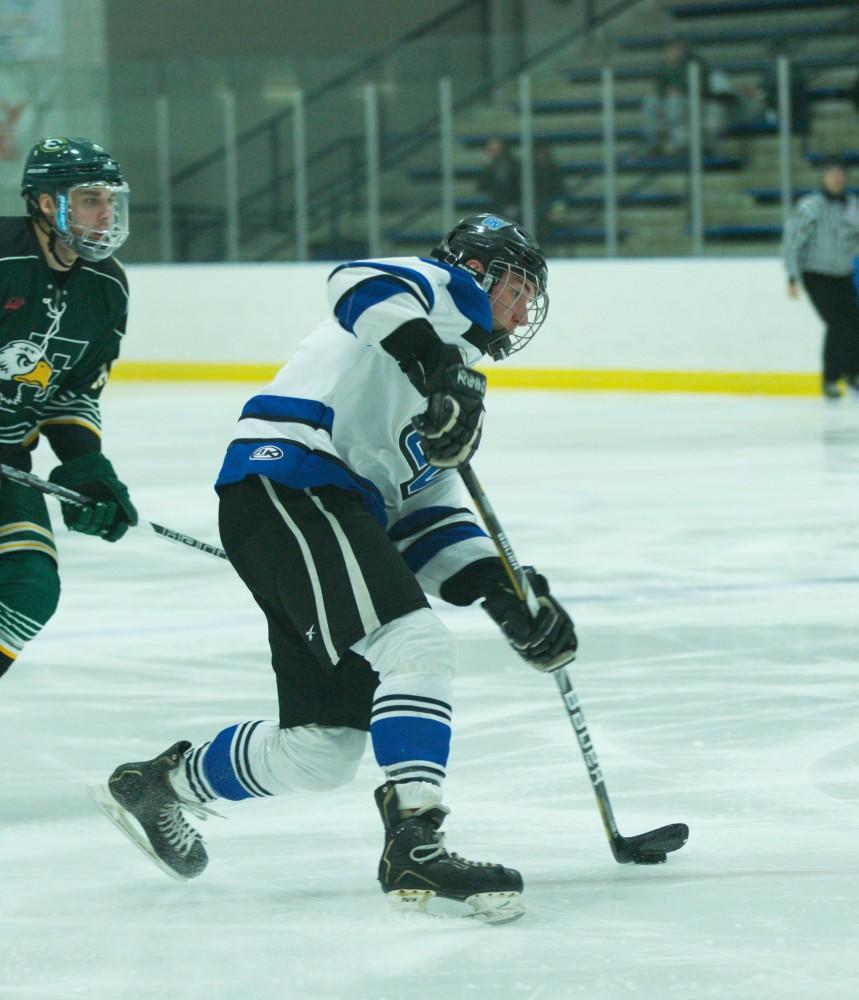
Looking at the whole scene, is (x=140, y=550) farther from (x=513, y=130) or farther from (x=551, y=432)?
(x=513, y=130)

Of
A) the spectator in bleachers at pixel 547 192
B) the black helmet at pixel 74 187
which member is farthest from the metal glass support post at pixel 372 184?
the black helmet at pixel 74 187

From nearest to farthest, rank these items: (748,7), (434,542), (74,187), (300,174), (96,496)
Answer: (434,542) < (74,187) < (96,496) < (300,174) < (748,7)

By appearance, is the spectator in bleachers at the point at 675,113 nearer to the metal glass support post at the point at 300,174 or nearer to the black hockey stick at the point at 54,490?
the metal glass support post at the point at 300,174

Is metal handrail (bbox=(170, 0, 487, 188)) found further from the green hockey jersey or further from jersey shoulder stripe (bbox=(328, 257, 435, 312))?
jersey shoulder stripe (bbox=(328, 257, 435, 312))

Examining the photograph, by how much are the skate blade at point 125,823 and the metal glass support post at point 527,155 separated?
9.45 metres

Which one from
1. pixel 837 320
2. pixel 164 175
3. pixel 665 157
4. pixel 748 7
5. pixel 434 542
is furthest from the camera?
pixel 748 7

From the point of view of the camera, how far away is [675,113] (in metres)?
11.7

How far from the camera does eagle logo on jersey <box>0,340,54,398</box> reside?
3.05 meters

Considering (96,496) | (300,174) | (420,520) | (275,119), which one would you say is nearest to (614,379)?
(300,174)

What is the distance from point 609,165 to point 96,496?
8.92m

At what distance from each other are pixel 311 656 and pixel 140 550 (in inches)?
131

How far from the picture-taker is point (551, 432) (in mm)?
8922

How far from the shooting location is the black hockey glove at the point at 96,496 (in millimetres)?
3146

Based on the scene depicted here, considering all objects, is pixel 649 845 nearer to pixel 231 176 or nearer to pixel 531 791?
pixel 531 791
